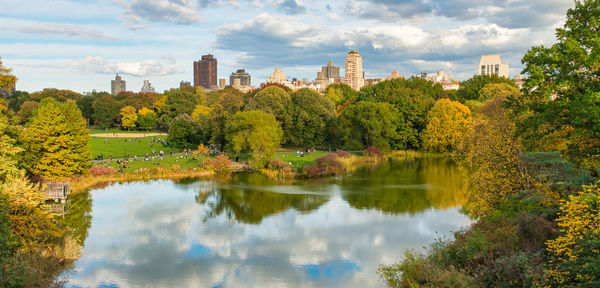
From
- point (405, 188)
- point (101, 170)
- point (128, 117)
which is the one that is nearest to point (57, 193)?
point (101, 170)

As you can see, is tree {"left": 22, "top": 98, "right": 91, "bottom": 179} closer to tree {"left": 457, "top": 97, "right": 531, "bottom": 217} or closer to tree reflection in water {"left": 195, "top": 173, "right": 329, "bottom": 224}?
tree reflection in water {"left": 195, "top": 173, "right": 329, "bottom": 224}

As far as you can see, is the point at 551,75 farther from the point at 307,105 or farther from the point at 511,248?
the point at 307,105

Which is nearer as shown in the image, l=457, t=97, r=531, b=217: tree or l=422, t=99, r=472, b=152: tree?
l=457, t=97, r=531, b=217: tree

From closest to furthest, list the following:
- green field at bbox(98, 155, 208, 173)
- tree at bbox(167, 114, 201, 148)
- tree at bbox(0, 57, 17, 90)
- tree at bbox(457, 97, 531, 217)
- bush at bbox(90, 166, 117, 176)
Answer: tree at bbox(457, 97, 531, 217)
tree at bbox(0, 57, 17, 90)
bush at bbox(90, 166, 117, 176)
green field at bbox(98, 155, 208, 173)
tree at bbox(167, 114, 201, 148)

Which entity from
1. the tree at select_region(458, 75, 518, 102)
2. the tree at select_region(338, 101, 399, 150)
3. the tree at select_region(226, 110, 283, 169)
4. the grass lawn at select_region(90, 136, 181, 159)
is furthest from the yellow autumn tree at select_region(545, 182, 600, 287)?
the tree at select_region(458, 75, 518, 102)

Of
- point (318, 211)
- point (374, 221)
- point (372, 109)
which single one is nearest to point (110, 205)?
point (318, 211)

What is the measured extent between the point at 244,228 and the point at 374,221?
7429mm

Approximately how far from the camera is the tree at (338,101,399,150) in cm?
5472

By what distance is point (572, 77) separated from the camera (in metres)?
17.6

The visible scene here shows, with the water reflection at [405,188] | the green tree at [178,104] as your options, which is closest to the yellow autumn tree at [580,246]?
the water reflection at [405,188]

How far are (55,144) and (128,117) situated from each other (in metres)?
62.1

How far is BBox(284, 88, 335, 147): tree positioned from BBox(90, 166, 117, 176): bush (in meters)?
24.0

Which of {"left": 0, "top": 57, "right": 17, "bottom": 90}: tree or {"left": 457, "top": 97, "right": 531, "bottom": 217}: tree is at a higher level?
{"left": 0, "top": 57, "right": 17, "bottom": 90}: tree

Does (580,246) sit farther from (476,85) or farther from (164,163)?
(476,85)
